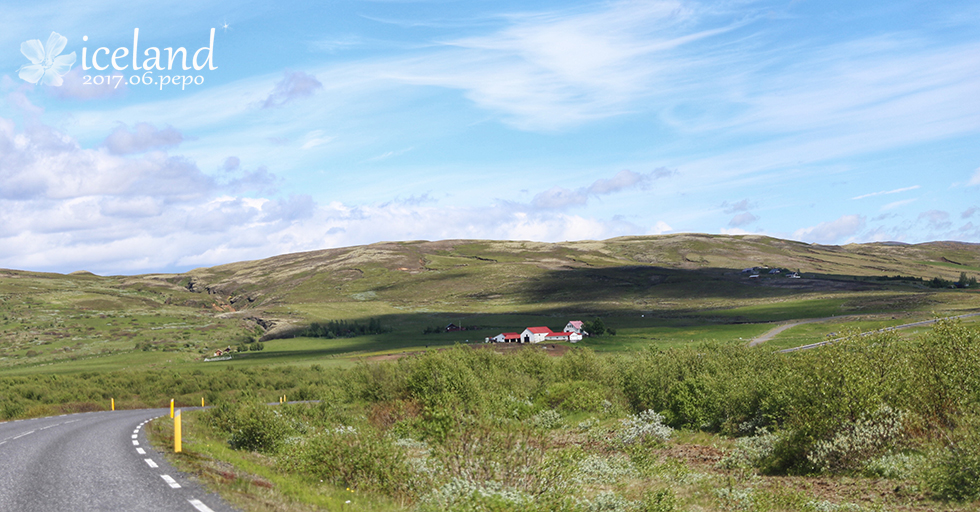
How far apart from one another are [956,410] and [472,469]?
57.7 ft

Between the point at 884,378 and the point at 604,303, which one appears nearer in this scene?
the point at 884,378

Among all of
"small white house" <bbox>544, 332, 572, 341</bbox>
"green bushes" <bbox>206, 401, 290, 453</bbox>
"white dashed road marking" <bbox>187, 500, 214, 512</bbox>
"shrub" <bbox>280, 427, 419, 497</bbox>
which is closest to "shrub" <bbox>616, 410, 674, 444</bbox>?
"shrub" <bbox>280, 427, 419, 497</bbox>

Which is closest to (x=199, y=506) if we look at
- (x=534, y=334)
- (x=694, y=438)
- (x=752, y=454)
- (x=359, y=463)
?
(x=359, y=463)

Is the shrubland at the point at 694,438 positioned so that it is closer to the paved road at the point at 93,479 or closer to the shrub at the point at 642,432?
the shrub at the point at 642,432

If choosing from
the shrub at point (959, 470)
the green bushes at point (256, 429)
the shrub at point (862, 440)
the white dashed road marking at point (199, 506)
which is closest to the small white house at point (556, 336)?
the green bushes at point (256, 429)

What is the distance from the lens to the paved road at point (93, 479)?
12.3 m

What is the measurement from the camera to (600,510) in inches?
603

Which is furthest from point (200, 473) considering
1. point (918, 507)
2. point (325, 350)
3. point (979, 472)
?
point (325, 350)

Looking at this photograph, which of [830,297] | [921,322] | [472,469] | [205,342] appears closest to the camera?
[472,469]

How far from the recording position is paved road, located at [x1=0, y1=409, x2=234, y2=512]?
1228 centimetres

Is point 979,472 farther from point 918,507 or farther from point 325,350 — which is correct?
point 325,350

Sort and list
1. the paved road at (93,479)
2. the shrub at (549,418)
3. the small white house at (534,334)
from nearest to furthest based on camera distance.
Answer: the paved road at (93,479)
the shrub at (549,418)
the small white house at (534,334)

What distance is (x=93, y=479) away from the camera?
588 inches

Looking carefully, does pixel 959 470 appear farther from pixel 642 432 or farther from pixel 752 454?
pixel 642 432
